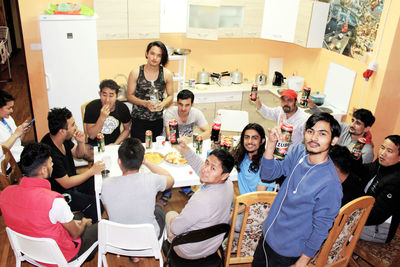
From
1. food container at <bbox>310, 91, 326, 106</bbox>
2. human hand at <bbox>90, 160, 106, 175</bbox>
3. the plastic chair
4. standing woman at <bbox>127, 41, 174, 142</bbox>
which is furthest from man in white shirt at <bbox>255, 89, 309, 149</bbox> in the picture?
human hand at <bbox>90, 160, 106, 175</bbox>

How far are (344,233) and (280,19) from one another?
134 inches

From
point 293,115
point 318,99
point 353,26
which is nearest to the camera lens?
point 293,115

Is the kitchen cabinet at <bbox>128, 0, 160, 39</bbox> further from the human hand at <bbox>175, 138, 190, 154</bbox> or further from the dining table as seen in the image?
the human hand at <bbox>175, 138, 190, 154</bbox>

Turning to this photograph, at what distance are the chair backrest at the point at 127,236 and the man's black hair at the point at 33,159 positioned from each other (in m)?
0.54

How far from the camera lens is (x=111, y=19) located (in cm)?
426

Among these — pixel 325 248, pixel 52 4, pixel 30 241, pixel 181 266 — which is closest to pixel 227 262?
pixel 181 266

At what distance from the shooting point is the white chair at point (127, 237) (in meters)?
2.11

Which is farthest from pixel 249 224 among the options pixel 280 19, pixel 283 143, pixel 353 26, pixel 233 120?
pixel 280 19

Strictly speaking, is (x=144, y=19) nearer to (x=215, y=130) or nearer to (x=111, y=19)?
(x=111, y=19)

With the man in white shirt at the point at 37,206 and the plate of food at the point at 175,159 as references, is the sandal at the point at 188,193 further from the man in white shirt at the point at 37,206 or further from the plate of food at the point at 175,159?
the man in white shirt at the point at 37,206

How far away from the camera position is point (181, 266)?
2.26m

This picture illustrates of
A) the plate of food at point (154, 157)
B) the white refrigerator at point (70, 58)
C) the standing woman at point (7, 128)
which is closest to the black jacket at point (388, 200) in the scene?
the plate of food at point (154, 157)

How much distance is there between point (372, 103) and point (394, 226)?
70.2 inches

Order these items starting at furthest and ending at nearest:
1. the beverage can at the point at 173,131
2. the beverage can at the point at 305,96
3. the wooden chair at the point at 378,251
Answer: the beverage can at the point at 305,96, the beverage can at the point at 173,131, the wooden chair at the point at 378,251
